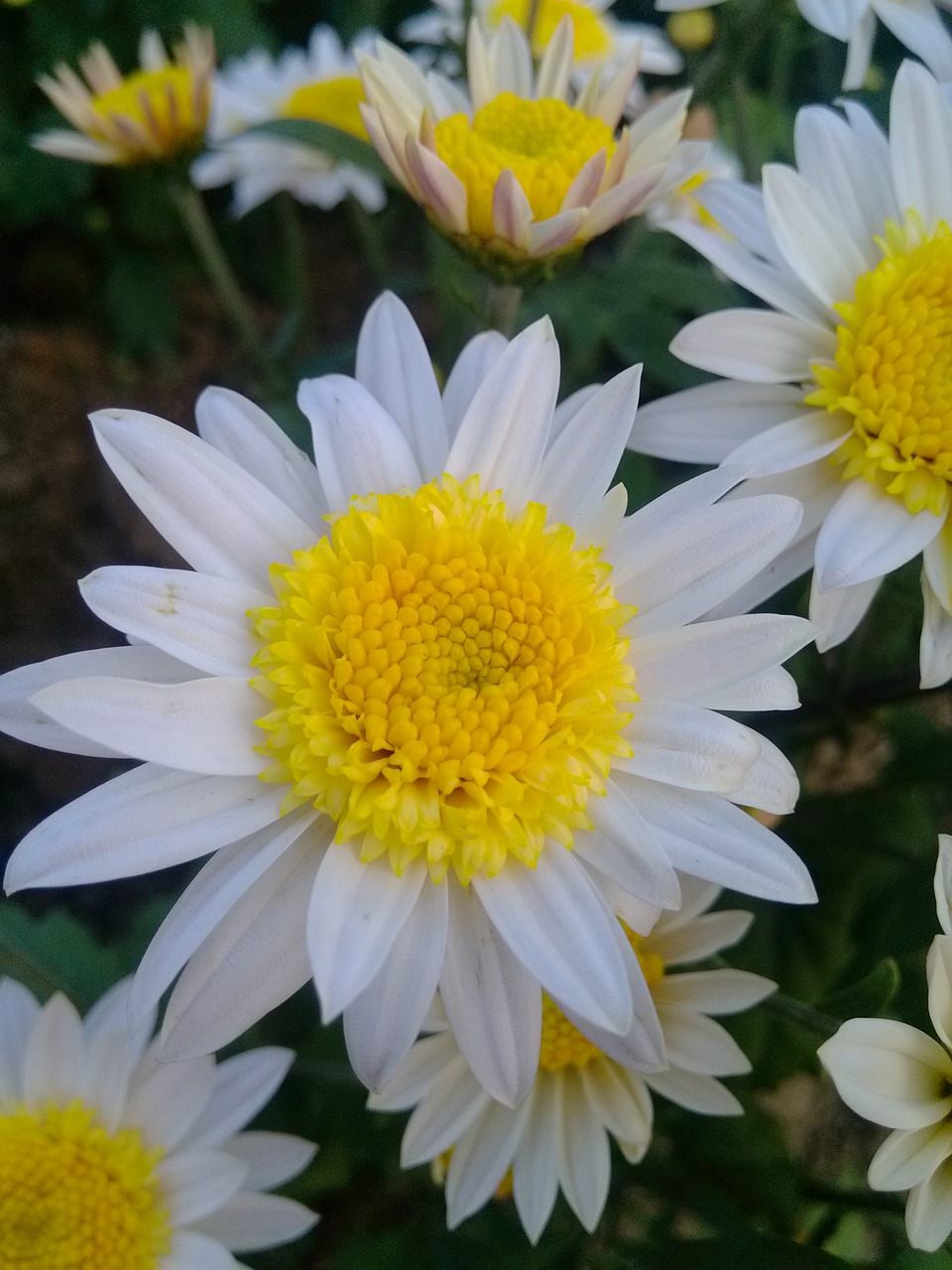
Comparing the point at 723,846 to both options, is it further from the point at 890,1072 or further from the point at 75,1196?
the point at 75,1196

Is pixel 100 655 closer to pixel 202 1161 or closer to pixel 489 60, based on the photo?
pixel 202 1161

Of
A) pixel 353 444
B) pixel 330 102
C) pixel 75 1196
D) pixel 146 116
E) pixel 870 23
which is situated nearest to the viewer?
pixel 353 444

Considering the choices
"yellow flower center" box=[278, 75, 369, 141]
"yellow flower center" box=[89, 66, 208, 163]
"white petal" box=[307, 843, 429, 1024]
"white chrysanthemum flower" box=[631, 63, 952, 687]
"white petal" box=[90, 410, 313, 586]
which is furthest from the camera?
"yellow flower center" box=[278, 75, 369, 141]

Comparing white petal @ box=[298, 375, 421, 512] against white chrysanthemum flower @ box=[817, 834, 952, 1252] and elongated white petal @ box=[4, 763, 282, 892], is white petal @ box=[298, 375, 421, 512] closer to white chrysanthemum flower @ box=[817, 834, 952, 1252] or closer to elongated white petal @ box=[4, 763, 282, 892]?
elongated white petal @ box=[4, 763, 282, 892]

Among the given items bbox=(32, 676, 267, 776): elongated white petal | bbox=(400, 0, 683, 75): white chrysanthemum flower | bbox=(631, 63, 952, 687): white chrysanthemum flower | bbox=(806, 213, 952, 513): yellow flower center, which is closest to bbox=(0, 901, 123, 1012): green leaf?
bbox=(32, 676, 267, 776): elongated white petal

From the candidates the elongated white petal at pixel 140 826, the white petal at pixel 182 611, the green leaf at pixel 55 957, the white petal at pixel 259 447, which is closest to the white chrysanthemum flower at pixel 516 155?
the white petal at pixel 259 447

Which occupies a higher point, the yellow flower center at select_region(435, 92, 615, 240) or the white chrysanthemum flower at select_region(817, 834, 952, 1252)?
the yellow flower center at select_region(435, 92, 615, 240)

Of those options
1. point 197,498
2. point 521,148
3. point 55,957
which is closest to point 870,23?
point 521,148

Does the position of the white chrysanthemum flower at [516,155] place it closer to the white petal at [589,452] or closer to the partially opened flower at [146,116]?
the white petal at [589,452]
